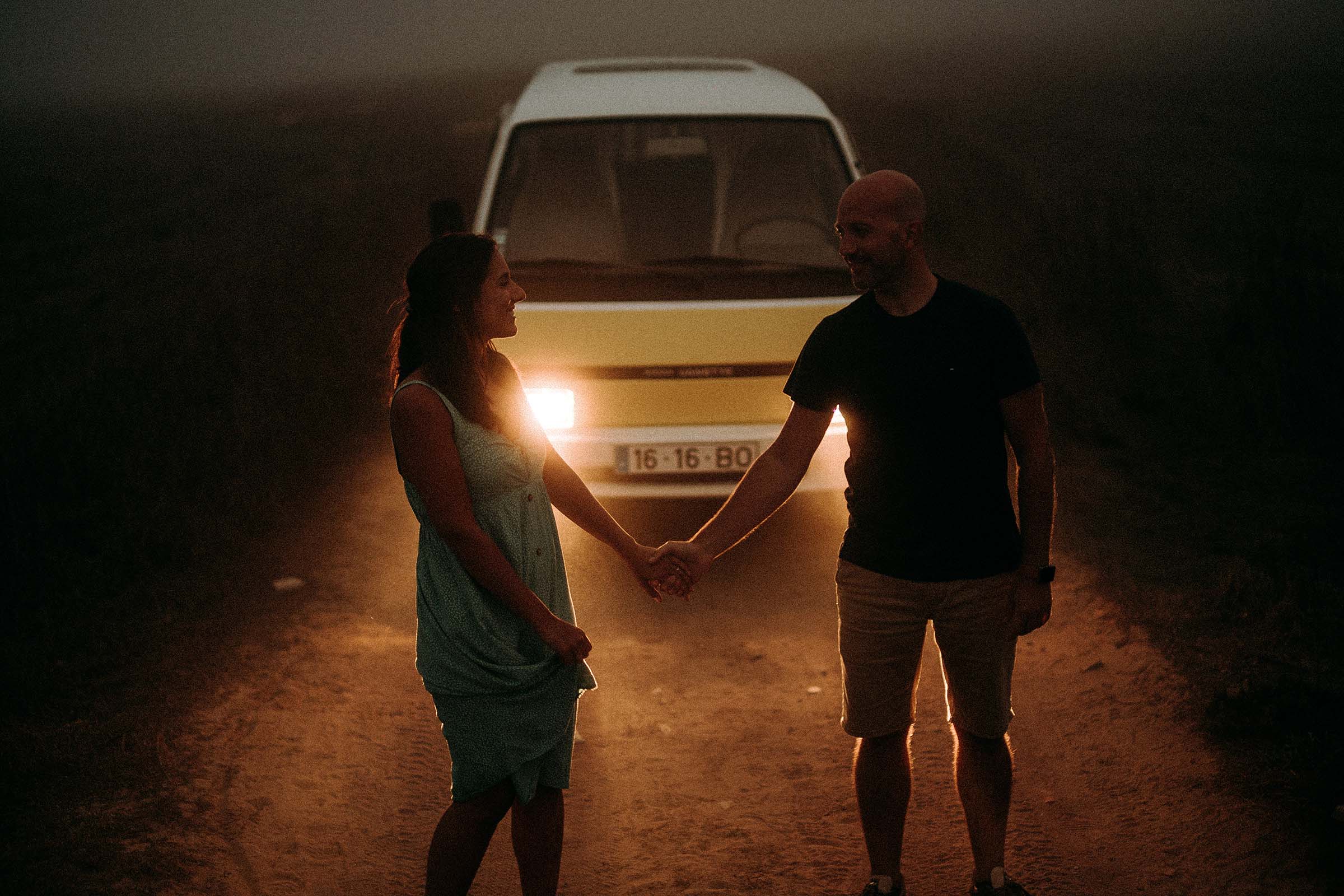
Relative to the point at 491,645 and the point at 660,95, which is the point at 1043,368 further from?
the point at 491,645

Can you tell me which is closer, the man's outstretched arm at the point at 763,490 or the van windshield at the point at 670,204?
the man's outstretched arm at the point at 763,490

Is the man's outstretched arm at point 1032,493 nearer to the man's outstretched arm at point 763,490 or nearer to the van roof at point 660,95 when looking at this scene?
the man's outstretched arm at point 763,490

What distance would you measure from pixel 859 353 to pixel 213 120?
179ft

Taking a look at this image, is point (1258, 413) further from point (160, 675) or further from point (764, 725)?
point (160, 675)

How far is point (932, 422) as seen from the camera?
2.77 meters

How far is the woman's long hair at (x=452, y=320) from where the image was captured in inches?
98.7

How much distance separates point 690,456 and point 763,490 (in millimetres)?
2017

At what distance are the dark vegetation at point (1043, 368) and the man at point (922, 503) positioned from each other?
1217 millimetres

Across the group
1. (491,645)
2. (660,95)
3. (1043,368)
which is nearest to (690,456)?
(660,95)

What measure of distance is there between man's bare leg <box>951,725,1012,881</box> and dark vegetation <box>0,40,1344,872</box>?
1012mm

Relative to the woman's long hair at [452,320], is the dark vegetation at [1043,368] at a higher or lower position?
lower

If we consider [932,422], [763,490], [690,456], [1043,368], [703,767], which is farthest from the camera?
[1043,368]

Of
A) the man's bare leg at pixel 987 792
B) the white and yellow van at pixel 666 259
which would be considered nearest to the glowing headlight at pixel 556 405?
the white and yellow van at pixel 666 259

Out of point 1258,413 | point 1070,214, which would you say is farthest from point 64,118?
point 1258,413
